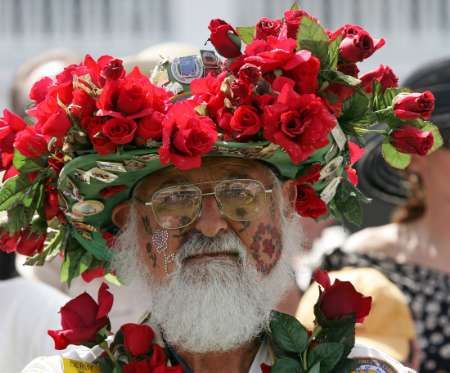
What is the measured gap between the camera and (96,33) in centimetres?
1290

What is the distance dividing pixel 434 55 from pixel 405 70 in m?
0.44

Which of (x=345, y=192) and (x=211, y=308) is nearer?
(x=211, y=308)

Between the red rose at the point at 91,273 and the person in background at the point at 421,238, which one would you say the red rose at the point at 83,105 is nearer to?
the red rose at the point at 91,273

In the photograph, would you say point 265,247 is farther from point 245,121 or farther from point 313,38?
point 313,38

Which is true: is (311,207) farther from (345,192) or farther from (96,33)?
(96,33)

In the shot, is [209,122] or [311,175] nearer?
[209,122]

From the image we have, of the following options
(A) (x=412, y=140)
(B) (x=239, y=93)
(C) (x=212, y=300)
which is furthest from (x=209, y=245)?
(A) (x=412, y=140)

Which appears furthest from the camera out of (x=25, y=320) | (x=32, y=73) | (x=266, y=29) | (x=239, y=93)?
(x=32, y=73)

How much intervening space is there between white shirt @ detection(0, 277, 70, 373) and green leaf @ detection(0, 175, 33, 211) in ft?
2.68

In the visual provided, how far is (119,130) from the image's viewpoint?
365cm

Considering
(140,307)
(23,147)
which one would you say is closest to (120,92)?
(23,147)

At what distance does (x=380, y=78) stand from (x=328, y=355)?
806 mm

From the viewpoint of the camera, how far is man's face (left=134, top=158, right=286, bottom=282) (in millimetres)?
3891

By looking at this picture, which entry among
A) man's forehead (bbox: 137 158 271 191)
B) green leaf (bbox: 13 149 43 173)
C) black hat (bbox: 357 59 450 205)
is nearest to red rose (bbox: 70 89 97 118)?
green leaf (bbox: 13 149 43 173)
